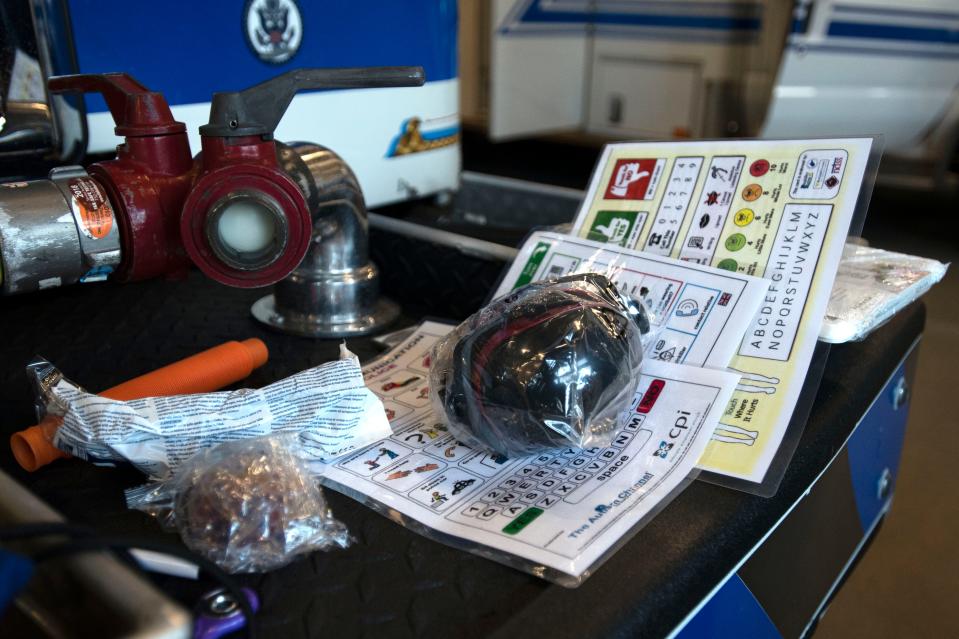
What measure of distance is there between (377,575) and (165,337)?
0.41m

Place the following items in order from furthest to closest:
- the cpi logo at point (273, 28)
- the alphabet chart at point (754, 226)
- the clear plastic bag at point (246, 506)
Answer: the cpi logo at point (273, 28) → the alphabet chart at point (754, 226) → the clear plastic bag at point (246, 506)

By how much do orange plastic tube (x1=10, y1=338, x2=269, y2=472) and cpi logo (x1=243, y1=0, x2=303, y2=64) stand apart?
465 millimetres

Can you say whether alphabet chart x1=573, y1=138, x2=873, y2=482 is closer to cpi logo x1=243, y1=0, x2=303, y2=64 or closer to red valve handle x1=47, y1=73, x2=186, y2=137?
red valve handle x1=47, y1=73, x2=186, y2=137

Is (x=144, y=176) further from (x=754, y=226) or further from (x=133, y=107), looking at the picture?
(x=754, y=226)

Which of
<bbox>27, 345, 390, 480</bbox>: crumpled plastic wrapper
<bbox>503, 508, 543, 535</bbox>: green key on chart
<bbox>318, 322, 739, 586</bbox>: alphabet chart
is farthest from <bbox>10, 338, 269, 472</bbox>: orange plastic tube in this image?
<bbox>503, 508, 543, 535</bbox>: green key on chart

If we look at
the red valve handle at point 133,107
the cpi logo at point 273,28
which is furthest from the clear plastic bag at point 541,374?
the cpi logo at point 273,28

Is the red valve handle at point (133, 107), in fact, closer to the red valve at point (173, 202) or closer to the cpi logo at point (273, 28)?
the red valve at point (173, 202)

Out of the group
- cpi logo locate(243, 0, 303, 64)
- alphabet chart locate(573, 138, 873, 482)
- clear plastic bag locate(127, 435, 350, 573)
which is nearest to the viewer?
clear plastic bag locate(127, 435, 350, 573)

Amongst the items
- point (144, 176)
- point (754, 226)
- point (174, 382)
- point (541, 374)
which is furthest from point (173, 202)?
point (754, 226)

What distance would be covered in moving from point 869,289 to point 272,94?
0.50m

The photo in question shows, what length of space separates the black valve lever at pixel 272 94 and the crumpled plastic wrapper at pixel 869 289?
0.36 metres

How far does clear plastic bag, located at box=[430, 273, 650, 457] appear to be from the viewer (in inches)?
18.7

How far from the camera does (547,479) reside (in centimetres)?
50

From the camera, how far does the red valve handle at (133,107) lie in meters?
0.52
